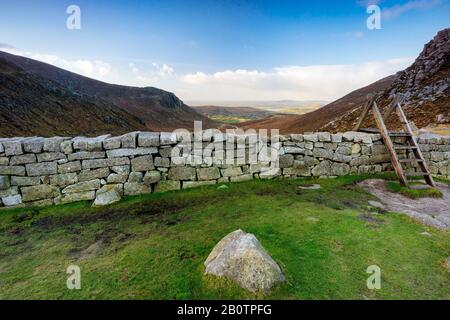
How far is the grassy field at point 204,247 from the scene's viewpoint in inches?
134

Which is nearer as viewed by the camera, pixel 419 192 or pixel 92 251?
pixel 92 251

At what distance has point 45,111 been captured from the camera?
2588 cm

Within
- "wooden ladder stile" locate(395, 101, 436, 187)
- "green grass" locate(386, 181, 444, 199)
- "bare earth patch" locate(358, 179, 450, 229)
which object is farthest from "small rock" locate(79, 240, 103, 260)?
"wooden ladder stile" locate(395, 101, 436, 187)

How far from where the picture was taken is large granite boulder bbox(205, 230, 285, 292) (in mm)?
3229

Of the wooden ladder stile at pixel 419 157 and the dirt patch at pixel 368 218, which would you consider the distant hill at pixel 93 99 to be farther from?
the wooden ladder stile at pixel 419 157

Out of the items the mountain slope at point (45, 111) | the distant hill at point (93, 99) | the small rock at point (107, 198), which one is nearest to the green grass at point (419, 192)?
the small rock at point (107, 198)

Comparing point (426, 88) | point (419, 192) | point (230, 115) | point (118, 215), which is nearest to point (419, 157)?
point (419, 192)

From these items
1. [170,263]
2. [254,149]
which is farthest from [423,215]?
[170,263]

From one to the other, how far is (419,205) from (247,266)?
574cm

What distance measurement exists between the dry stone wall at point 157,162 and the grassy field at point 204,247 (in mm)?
516

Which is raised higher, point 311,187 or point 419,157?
point 419,157

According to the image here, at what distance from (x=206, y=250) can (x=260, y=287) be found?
133 centimetres

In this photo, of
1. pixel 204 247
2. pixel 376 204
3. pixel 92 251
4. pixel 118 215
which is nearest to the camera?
pixel 204 247

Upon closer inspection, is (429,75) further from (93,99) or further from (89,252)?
(93,99)
